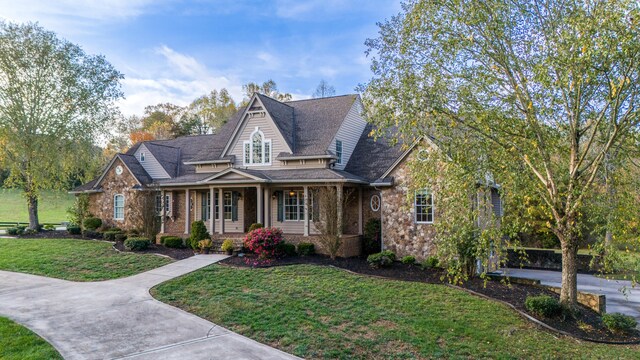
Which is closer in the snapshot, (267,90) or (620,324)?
(620,324)

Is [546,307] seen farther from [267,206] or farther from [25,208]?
[25,208]

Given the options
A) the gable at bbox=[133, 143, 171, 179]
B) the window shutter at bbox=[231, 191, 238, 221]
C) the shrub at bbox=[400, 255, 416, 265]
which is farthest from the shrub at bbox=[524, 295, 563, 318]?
the gable at bbox=[133, 143, 171, 179]

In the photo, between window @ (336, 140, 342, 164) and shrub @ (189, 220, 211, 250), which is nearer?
shrub @ (189, 220, 211, 250)

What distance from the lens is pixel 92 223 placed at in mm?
23281

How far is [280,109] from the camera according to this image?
Result: 71.3 feet

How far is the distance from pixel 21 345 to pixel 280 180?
11.7 meters

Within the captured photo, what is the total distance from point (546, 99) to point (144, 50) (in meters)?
15.3

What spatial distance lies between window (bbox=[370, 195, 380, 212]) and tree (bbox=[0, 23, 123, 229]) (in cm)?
1830

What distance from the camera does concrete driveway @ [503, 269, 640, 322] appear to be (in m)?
11.2

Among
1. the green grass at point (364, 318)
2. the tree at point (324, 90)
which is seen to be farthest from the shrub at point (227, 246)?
the tree at point (324, 90)

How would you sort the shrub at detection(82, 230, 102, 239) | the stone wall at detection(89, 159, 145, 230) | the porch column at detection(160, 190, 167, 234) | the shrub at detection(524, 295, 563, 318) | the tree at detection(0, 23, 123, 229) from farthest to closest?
the tree at detection(0, 23, 123, 229) → the stone wall at detection(89, 159, 145, 230) → the porch column at detection(160, 190, 167, 234) → the shrub at detection(82, 230, 102, 239) → the shrub at detection(524, 295, 563, 318)

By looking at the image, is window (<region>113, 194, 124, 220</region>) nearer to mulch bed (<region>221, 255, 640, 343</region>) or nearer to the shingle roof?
mulch bed (<region>221, 255, 640, 343</region>)

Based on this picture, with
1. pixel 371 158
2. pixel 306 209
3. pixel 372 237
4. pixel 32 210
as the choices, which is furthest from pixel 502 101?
pixel 32 210

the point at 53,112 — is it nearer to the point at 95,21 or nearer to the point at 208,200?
the point at 208,200
